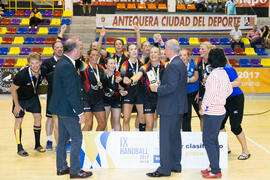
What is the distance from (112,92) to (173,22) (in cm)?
1130

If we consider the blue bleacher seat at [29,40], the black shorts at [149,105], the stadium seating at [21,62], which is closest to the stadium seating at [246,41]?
the blue bleacher seat at [29,40]

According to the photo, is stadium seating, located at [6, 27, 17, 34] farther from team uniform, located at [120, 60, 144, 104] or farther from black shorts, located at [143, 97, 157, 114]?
black shorts, located at [143, 97, 157, 114]

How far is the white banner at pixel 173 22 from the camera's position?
55.3 ft

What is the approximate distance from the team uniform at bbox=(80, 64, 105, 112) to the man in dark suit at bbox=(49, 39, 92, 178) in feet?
4.12

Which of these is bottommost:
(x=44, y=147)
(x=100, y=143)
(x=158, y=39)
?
(x=44, y=147)

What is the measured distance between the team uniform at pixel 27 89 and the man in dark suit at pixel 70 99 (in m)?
1.45

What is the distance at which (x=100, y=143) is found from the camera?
541cm

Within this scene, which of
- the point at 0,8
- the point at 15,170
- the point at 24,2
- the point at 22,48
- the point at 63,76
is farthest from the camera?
the point at 24,2

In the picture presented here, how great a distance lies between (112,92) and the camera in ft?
20.8

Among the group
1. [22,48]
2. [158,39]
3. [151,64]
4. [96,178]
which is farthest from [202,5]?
[96,178]

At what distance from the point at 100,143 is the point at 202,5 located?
1472cm

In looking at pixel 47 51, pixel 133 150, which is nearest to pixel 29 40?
pixel 47 51

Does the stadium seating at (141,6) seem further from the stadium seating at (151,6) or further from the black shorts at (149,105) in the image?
the black shorts at (149,105)

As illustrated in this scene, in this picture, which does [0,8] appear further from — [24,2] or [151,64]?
[151,64]
